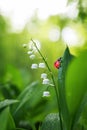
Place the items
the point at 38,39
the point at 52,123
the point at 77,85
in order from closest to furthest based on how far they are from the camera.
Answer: the point at 77,85, the point at 52,123, the point at 38,39

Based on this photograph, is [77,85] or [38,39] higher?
[77,85]

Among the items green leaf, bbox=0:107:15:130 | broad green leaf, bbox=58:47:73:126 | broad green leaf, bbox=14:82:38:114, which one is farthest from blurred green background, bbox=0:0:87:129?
broad green leaf, bbox=58:47:73:126

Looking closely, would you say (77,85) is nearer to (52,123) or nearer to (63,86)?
(63,86)

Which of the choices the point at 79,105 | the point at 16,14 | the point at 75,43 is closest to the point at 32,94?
the point at 79,105

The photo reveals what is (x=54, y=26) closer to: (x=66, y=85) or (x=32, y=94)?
(x=32, y=94)

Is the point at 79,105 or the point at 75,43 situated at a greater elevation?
the point at 79,105

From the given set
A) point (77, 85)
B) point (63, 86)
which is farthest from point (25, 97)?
point (77, 85)
